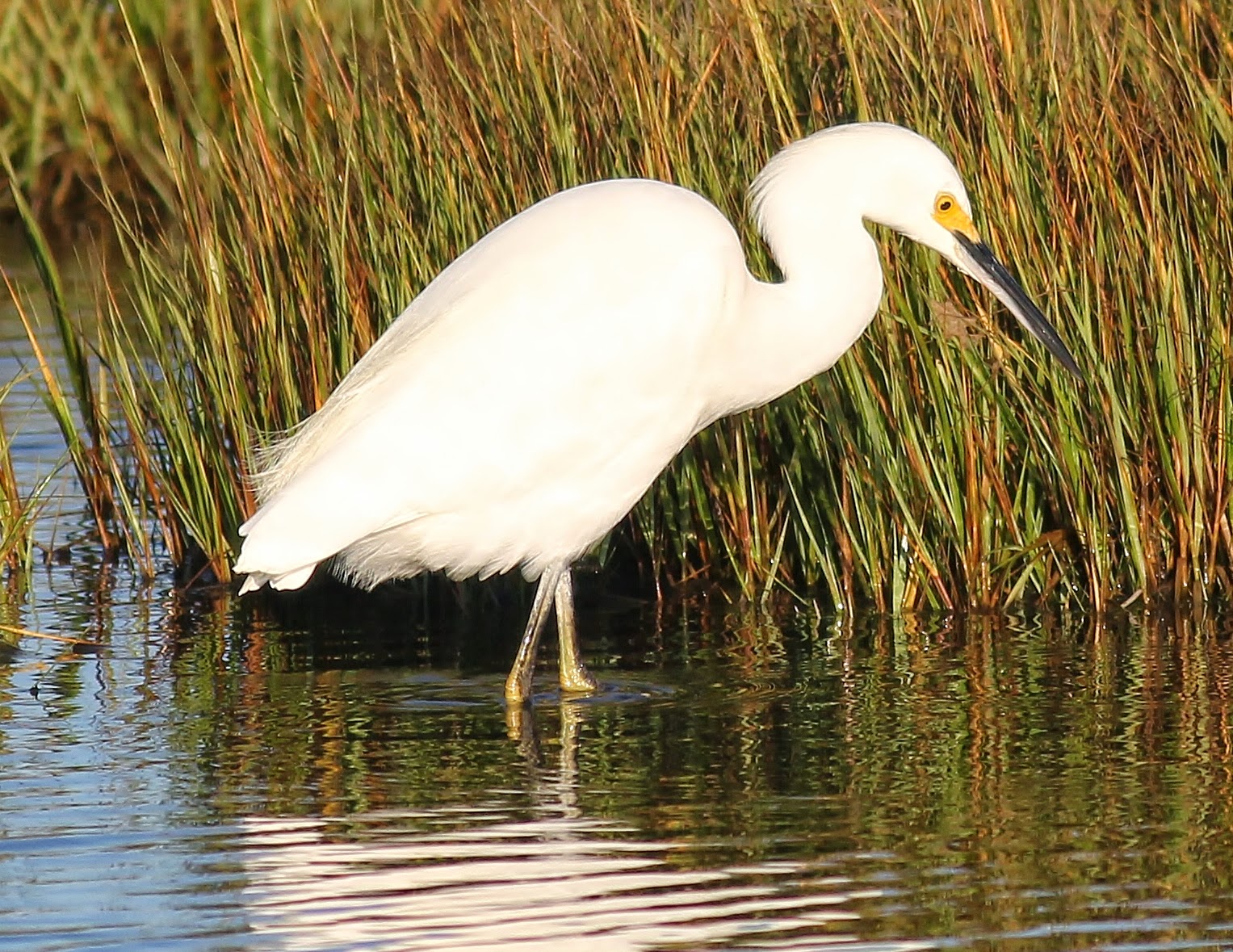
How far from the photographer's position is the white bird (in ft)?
17.0

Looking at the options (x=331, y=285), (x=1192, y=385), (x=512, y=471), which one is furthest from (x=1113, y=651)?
(x=331, y=285)

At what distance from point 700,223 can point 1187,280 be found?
137 centimetres

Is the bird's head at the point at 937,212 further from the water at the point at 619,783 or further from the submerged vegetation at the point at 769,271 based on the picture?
the water at the point at 619,783

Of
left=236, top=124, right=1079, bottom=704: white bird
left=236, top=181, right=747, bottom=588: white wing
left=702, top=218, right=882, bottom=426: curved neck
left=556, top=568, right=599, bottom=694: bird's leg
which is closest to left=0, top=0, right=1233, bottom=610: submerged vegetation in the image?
left=702, top=218, right=882, bottom=426: curved neck

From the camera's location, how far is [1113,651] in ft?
18.2

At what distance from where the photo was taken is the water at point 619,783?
368 cm

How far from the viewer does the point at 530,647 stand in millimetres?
5332

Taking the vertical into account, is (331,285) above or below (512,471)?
above

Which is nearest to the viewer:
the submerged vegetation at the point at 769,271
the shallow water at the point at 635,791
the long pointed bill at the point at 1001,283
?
the shallow water at the point at 635,791

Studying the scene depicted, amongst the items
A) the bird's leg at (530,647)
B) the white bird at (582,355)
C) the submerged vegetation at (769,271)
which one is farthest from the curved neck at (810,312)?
the bird's leg at (530,647)

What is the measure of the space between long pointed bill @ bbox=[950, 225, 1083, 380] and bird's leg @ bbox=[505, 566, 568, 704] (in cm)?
126

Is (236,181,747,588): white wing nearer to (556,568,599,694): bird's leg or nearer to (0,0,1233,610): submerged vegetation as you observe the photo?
(556,568,599,694): bird's leg

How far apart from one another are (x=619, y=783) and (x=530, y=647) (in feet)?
2.56

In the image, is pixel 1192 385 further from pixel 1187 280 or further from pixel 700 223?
pixel 700 223
